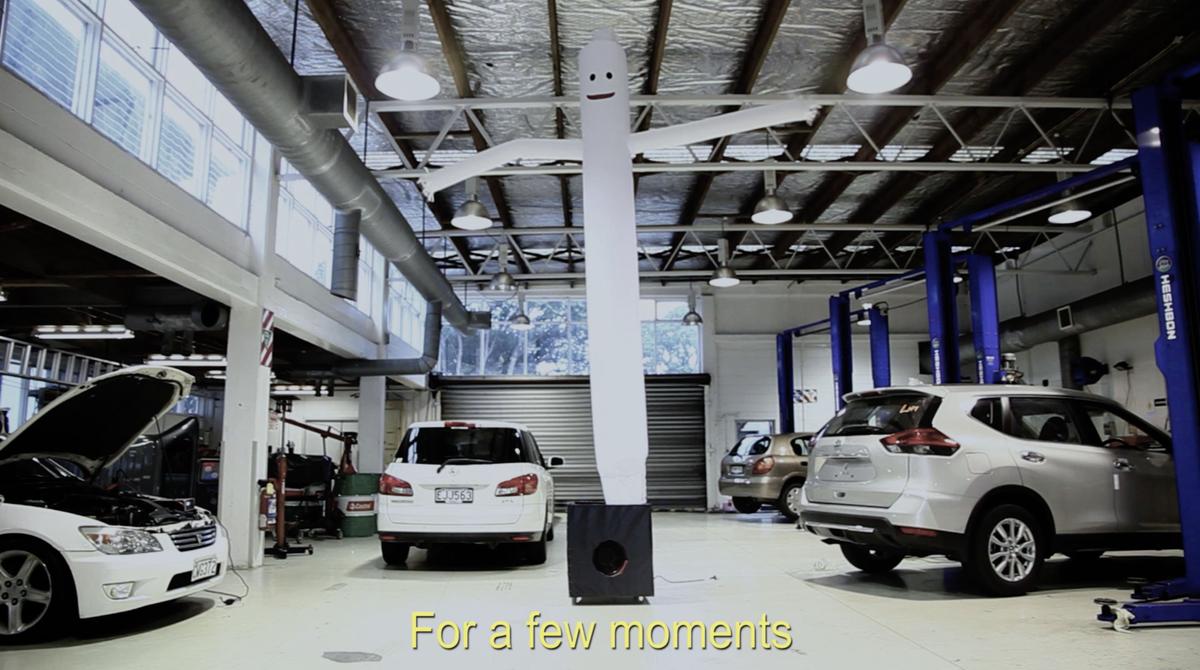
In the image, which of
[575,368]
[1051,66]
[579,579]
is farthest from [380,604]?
[575,368]

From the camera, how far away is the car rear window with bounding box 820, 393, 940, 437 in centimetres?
599

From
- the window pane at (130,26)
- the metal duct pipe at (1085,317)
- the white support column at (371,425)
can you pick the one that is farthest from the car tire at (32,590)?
the metal duct pipe at (1085,317)

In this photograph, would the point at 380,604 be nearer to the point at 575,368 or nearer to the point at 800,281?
the point at 575,368

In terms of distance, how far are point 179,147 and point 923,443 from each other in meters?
7.22

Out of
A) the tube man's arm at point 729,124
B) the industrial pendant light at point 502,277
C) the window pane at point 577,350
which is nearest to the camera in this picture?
the tube man's arm at point 729,124

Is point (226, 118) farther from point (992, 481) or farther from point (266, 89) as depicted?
point (992, 481)

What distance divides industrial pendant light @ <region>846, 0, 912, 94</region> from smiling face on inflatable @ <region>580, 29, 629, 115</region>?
246cm

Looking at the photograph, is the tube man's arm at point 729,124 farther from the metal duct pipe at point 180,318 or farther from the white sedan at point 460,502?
the metal duct pipe at point 180,318

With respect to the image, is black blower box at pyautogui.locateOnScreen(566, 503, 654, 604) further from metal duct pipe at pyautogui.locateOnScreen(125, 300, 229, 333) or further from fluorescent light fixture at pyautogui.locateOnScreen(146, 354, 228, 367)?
fluorescent light fixture at pyautogui.locateOnScreen(146, 354, 228, 367)

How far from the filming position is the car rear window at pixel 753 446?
13500 millimetres

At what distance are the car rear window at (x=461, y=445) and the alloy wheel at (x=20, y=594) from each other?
10.6ft

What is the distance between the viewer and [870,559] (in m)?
7.18

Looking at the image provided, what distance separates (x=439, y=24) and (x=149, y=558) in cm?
544

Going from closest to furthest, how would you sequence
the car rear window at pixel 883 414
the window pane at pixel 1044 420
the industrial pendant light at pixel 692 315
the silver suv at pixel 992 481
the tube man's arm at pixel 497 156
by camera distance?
the tube man's arm at pixel 497 156, the silver suv at pixel 992 481, the car rear window at pixel 883 414, the window pane at pixel 1044 420, the industrial pendant light at pixel 692 315
